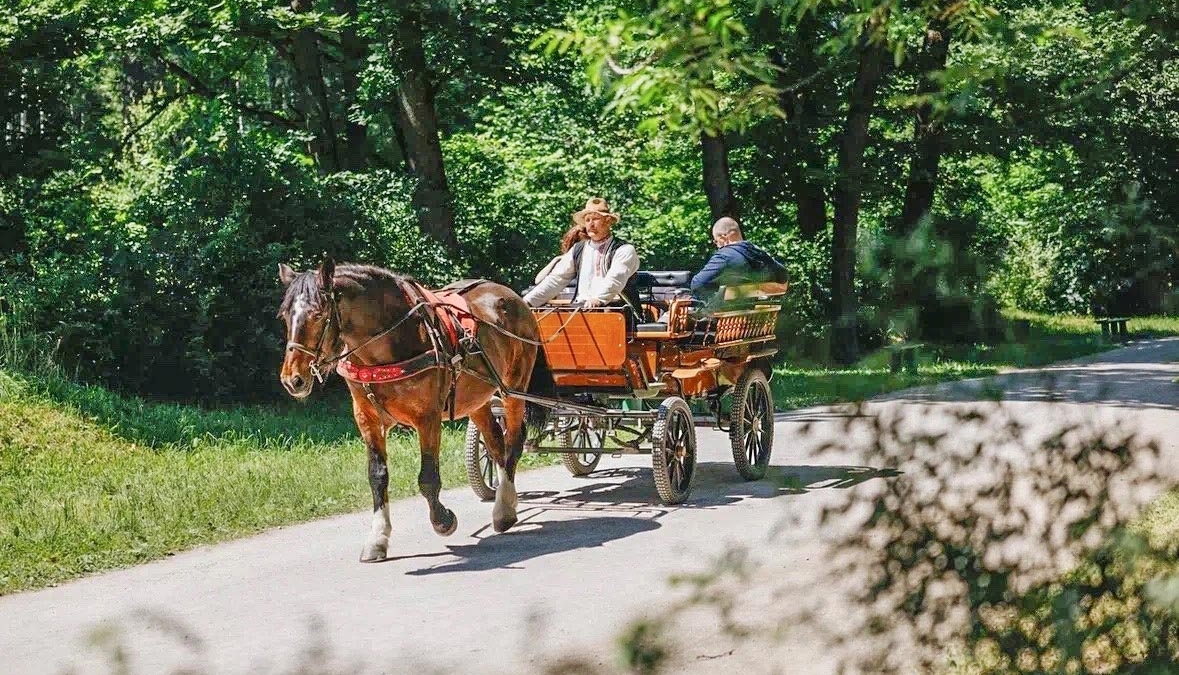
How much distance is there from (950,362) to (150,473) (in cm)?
1007

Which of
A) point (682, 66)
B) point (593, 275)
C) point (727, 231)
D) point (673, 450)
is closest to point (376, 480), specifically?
point (673, 450)

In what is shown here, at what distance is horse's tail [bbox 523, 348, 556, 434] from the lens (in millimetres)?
11336

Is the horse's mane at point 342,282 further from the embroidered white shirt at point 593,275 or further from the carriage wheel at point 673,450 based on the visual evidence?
the carriage wheel at point 673,450

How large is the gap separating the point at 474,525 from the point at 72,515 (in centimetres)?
276

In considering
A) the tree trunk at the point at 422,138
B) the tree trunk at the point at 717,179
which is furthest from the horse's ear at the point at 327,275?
the tree trunk at the point at 717,179

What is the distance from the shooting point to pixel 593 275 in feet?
39.3

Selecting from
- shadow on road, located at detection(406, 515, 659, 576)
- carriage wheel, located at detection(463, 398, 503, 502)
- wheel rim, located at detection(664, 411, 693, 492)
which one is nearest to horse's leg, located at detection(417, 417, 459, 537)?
shadow on road, located at detection(406, 515, 659, 576)

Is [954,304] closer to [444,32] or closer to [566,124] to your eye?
[444,32]

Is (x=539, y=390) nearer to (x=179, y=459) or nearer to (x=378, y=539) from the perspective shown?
(x=378, y=539)

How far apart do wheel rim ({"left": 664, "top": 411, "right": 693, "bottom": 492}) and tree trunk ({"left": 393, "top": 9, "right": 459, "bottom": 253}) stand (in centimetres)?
1145

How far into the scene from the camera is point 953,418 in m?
4.04

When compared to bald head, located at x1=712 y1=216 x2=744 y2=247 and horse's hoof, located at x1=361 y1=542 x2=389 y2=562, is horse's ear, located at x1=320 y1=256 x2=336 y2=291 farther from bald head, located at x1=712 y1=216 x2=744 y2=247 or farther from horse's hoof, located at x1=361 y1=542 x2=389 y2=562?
bald head, located at x1=712 y1=216 x2=744 y2=247

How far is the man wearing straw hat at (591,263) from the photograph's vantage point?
11789 millimetres

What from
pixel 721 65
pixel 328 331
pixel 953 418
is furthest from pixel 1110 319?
pixel 328 331
